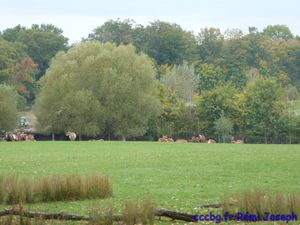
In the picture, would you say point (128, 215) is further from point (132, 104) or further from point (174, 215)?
point (132, 104)

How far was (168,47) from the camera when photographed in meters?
104

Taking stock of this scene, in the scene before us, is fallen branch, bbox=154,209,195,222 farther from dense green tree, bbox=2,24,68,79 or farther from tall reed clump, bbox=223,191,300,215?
dense green tree, bbox=2,24,68,79

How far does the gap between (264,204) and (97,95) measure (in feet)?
160

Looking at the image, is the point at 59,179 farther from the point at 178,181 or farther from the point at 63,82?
the point at 63,82

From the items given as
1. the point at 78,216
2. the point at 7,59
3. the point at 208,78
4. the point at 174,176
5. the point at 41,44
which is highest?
the point at 41,44

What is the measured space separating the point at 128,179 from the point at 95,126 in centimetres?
3872

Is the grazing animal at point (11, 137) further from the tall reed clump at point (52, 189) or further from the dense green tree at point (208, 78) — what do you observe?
the tall reed clump at point (52, 189)

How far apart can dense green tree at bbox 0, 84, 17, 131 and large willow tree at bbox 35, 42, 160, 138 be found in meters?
2.68

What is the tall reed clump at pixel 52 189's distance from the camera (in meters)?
13.0

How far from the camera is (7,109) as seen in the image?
5638 cm

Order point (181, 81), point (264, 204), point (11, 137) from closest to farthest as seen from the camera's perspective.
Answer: point (264, 204) → point (11, 137) → point (181, 81)

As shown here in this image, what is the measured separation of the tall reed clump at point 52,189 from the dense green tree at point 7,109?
43899 millimetres

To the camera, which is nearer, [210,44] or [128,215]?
[128,215]

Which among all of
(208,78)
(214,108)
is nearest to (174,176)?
(214,108)
